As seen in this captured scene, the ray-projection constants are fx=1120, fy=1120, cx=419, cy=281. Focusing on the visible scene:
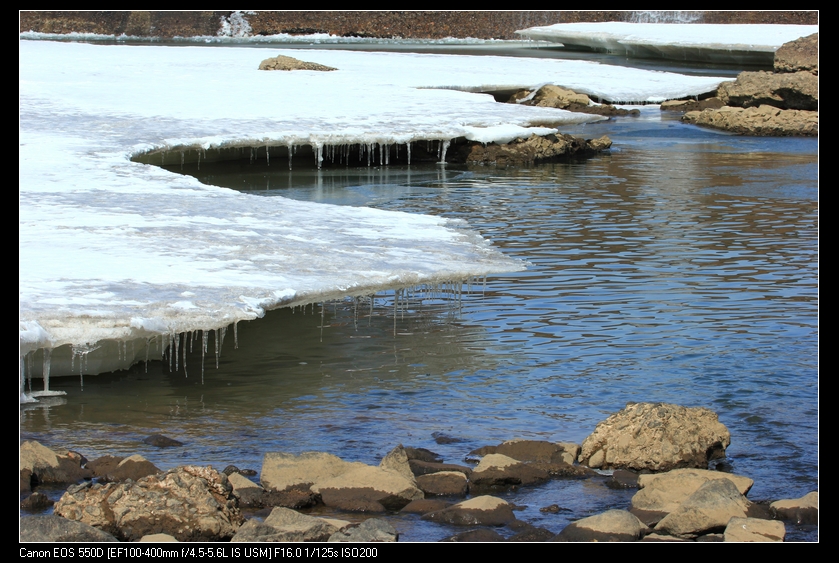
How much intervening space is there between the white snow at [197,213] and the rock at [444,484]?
189 centimetres

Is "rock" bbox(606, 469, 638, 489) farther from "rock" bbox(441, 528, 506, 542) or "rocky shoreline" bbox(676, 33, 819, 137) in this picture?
"rocky shoreline" bbox(676, 33, 819, 137)

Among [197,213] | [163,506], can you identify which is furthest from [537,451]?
[197,213]

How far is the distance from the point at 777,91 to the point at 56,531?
20346mm

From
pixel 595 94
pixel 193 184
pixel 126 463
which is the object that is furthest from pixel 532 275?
pixel 595 94

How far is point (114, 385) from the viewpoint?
22.0 feet

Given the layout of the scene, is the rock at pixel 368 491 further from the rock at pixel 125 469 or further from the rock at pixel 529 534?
the rock at pixel 125 469

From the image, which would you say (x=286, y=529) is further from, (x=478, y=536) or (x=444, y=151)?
(x=444, y=151)

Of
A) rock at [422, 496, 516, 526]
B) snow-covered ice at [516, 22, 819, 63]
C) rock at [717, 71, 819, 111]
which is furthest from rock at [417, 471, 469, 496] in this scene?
snow-covered ice at [516, 22, 819, 63]

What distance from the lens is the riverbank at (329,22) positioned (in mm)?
50625

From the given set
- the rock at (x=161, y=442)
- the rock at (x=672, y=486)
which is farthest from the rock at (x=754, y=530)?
the rock at (x=161, y=442)

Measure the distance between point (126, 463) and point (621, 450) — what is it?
233 centimetres

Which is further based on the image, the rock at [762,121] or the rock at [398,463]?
the rock at [762,121]

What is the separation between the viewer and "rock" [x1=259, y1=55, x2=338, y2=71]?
25.0m

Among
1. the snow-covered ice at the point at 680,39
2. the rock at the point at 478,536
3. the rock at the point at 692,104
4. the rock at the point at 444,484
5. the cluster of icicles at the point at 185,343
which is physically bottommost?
the rock at the point at 444,484
